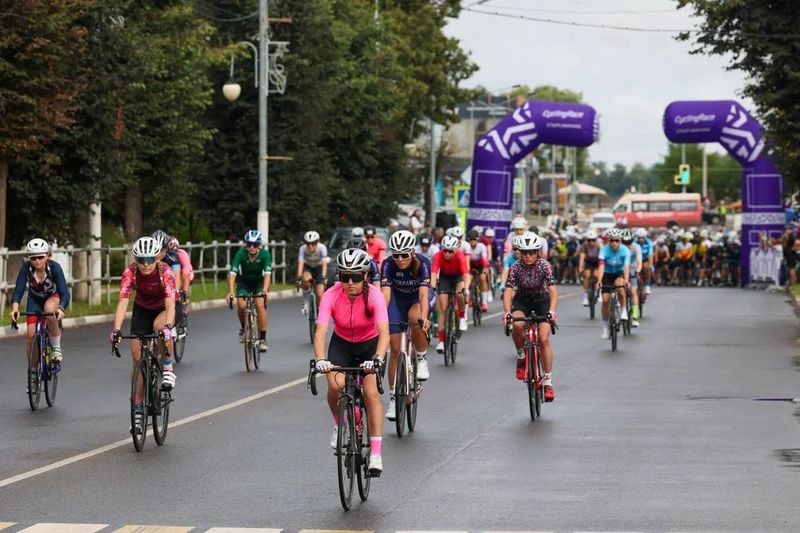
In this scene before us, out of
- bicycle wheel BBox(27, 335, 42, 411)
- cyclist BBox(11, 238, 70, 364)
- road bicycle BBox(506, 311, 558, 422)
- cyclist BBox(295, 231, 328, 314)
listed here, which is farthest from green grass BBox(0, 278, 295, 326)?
road bicycle BBox(506, 311, 558, 422)

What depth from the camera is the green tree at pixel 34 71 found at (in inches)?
1071

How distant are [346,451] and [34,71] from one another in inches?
772

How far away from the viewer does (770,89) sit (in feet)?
117

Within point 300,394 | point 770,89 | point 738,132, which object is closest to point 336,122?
point 738,132

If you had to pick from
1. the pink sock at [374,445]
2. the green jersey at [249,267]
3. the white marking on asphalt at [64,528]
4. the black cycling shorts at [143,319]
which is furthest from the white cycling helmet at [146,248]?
the green jersey at [249,267]

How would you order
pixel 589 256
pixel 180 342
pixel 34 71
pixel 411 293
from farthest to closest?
pixel 589 256 < pixel 34 71 < pixel 180 342 < pixel 411 293

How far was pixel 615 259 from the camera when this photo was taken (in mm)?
25578

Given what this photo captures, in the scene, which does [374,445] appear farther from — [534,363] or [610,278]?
[610,278]

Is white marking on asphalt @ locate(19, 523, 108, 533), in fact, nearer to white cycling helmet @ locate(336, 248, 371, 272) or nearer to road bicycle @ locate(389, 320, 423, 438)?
white cycling helmet @ locate(336, 248, 371, 272)

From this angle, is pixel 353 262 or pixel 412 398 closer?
pixel 353 262

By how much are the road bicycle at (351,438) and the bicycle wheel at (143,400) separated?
2.46m

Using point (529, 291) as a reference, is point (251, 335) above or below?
below

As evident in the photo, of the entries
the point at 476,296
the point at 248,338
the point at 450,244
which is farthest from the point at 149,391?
the point at 476,296

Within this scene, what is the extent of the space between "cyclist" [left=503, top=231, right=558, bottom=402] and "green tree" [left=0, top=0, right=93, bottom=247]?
43.8 feet
